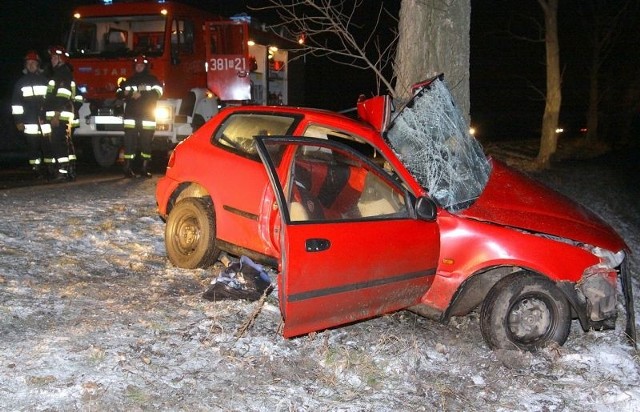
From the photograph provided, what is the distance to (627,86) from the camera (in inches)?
1137

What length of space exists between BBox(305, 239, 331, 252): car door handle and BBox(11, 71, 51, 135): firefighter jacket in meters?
7.38

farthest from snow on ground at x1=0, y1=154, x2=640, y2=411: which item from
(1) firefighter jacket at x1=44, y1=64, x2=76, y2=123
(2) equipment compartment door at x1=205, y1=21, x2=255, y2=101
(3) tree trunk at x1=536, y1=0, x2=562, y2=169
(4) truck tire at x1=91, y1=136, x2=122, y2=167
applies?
(3) tree trunk at x1=536, y1=0, x2=562, y2=169

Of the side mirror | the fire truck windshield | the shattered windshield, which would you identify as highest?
the fire truck windshield

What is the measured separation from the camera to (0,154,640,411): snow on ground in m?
3.84

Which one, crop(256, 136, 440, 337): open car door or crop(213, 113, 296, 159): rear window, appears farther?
crop(213, 113, 296, 159): rear window

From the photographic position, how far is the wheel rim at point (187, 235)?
5.78m

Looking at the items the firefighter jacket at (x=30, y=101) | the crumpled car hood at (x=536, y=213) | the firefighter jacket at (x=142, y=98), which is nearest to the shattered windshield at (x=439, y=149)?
the crumpled car hood at (x=536, y=213)

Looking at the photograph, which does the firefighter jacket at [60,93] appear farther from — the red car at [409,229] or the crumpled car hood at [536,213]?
the crumpled car hood at [536,213]

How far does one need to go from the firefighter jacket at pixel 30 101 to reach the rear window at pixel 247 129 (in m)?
5.34

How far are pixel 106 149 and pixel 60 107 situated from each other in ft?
10.6

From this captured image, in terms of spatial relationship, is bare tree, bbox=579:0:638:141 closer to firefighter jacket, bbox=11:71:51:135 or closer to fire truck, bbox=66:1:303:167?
fire truck, bbox=66:1:303:167

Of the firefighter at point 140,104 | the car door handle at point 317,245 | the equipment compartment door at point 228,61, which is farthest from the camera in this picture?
the equipment compartment door at point 228,61

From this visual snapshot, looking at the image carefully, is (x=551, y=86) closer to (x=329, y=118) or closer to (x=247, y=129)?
(x=247, y=129)

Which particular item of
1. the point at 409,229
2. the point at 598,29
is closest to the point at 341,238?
the point at 409,229
